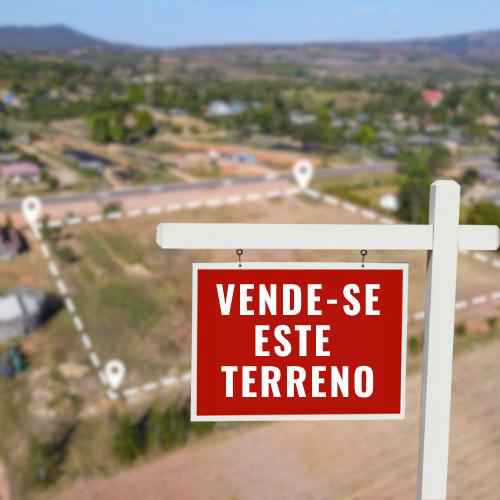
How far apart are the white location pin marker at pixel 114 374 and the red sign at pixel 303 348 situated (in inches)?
511

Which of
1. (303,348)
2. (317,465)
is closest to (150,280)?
(317,465)

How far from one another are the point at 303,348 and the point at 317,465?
9.63 meters

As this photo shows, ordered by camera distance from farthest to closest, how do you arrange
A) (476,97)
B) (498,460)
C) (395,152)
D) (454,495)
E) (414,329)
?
(476,97)
(395,152)
(414,329)
(498,460)
(454,495)

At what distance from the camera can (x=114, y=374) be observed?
16.9m

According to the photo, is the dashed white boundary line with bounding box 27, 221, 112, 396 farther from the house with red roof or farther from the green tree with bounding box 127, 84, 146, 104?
the green tree with bounding box 127, 84, 146, 104

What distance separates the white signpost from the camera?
420 cm

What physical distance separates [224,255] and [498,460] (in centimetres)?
1409

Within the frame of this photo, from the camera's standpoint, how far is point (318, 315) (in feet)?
14.4

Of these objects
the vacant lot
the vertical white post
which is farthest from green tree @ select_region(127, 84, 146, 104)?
the vertical white post

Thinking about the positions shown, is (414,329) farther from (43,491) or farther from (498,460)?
(43,491)

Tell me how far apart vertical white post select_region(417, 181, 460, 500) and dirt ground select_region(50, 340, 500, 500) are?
8388mm

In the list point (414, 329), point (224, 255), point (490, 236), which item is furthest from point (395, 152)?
point (490, 236)

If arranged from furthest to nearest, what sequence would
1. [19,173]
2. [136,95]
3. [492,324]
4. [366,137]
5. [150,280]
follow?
[136,95]
[366,137]
[19,173]
[150,280]
[492,324]

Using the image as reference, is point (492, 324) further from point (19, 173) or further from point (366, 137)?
point (366, 137)
